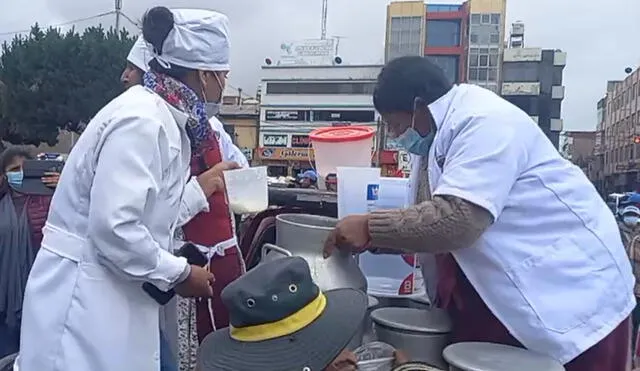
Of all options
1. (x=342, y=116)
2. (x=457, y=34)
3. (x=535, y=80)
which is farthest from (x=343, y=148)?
(x=457, y=34)

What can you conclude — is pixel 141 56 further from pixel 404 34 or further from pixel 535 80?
pixel 404 34

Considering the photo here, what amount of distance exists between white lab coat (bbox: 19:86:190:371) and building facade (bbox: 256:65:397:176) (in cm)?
4814

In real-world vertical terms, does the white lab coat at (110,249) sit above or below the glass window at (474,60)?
below

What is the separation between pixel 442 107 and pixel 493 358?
67 cm

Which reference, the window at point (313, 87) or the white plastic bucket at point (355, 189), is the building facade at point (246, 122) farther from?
the white plastic bucket at point (355, 189)

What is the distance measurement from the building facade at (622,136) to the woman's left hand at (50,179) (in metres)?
47.1

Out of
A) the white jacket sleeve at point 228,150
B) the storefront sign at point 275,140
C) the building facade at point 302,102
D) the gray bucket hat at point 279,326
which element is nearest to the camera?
the gray bucket hat at point 279,326

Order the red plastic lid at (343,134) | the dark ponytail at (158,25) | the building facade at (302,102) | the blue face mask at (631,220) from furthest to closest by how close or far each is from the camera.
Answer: the building facade at (302,102)
the blue face mask at (631,220)
the red plastic lid at (343,134)
the dark ponytail at (158,25)

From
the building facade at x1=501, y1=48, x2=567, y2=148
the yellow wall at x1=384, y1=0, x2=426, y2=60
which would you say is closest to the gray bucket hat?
the building facade at x1=501, y1=48, x2=567, y2=148

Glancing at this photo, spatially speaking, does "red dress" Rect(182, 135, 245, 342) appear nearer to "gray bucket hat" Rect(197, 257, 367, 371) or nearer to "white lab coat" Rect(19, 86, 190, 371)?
"white lab coat" Rect(19, 86, 190, 371)

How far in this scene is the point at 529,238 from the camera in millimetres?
1720

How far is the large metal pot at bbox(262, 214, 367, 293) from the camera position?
6.33 ft

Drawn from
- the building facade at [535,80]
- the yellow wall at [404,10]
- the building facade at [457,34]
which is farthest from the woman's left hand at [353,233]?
the yellow wall at [404,10]

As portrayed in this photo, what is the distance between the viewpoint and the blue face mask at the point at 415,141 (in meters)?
1.97
